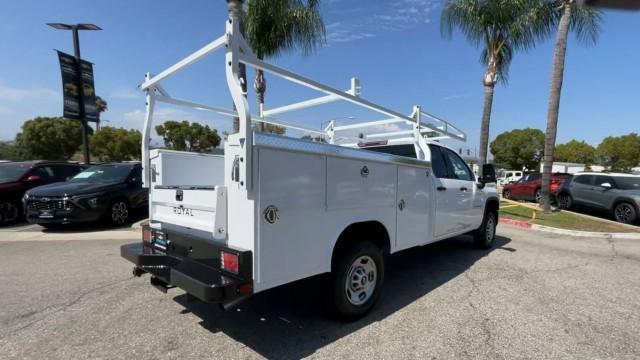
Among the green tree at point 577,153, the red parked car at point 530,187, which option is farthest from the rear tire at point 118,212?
the green tree at point 577,153

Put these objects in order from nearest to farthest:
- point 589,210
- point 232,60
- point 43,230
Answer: point 232,60
point 43,230
point 589,210

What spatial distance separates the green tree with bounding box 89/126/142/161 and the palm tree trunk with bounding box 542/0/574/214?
133 feet

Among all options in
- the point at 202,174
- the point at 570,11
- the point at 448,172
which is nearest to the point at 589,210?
the point at 570,11

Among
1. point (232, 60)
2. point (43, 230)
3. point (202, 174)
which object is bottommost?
point (43, 230)

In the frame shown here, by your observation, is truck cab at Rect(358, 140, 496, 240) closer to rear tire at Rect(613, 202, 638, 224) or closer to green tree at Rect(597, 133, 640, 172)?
rear tire at Rect(613, 202, 638, 224)

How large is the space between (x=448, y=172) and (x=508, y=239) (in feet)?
12.7

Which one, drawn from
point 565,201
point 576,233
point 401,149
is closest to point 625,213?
point 565,201

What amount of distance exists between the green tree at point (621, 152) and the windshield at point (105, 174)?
6513cm

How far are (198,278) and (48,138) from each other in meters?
51.3

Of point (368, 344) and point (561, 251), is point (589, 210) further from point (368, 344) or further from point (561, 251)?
point (368, 344)

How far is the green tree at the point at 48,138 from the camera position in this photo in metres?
41.9

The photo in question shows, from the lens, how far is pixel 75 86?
13727 millimetres

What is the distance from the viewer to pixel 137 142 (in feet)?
135

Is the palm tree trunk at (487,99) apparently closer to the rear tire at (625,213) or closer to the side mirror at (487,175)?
the rear tire at (625,213)
